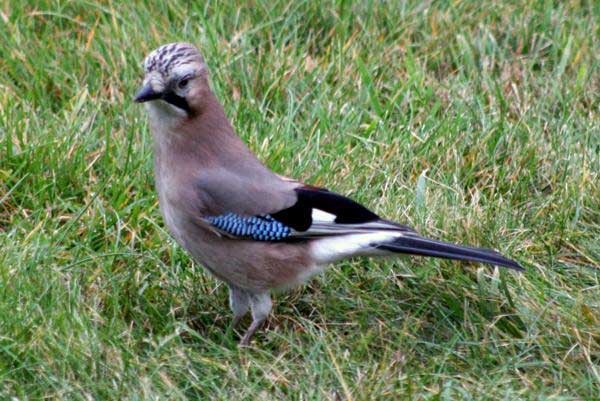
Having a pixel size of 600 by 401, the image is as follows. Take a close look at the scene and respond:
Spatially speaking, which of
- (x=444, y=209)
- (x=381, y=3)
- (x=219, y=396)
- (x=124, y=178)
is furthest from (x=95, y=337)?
(x=381, y=3)

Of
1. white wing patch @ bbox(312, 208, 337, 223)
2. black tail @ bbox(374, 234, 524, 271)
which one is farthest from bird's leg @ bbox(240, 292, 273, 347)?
black tail @ bbox(374, 234, 524, 271)

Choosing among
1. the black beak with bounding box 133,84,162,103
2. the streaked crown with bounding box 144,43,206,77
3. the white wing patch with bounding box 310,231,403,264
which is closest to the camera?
the black beak with bounding box 133,84,162,103

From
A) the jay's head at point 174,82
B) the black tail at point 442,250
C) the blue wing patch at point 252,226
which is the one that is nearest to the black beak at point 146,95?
the jay's head at point 174,82

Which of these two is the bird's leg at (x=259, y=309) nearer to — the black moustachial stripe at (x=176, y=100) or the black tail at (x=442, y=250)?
the black tail at (x=442, y=250)

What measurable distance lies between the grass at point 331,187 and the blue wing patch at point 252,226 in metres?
0.37

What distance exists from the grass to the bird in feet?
0.80

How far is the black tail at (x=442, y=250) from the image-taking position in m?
4.53

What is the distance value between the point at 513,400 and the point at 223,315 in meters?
1.35

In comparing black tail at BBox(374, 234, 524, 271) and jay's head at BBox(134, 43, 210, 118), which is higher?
jay's head at BBox(134, 43, 210, 118)

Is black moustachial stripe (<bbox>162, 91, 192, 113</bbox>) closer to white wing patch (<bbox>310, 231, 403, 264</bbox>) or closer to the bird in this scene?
the bird

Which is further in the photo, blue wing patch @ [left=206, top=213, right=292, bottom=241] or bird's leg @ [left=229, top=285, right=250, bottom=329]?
bird's leg @ [left=229, top=285, right=250, bottom=329]

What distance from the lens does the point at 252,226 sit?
471cm

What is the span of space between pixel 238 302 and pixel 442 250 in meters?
0.84

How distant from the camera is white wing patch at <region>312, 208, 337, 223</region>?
4.76 m
